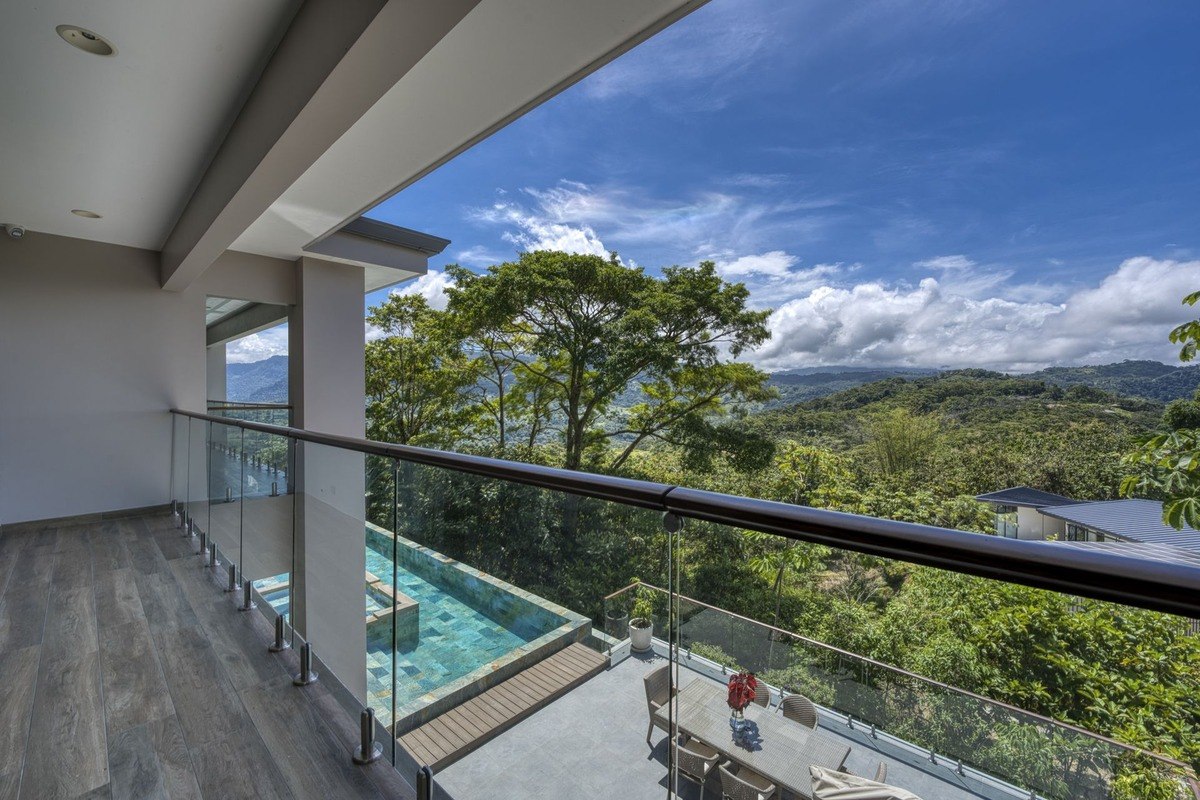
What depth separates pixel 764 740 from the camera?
736 mm

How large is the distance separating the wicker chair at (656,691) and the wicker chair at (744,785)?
0.34ft

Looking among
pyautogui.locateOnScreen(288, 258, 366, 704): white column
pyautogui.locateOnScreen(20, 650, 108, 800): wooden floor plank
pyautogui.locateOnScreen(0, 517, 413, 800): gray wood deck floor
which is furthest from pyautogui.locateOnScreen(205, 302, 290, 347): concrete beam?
pyautogui.locateOnScreen(20, 650, 108, 800): wooden floor plank

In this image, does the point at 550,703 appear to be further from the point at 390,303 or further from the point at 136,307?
the point at 390,303

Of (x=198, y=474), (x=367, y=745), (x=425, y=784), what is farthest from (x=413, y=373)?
(x=425, y=784)

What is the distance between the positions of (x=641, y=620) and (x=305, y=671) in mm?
1930

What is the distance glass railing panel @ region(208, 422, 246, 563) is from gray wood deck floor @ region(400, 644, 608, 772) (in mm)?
2474

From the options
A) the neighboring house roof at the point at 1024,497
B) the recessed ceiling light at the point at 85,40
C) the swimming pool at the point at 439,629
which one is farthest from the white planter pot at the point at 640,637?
the neighboring house roof at the point at 1024,497

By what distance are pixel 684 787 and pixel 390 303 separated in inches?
638

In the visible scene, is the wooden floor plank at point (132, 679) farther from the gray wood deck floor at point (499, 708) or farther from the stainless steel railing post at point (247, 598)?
the gray wood deck floor at point (499, 708)

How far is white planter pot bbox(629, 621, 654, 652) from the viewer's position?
909mm

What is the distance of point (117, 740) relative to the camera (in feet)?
6.26

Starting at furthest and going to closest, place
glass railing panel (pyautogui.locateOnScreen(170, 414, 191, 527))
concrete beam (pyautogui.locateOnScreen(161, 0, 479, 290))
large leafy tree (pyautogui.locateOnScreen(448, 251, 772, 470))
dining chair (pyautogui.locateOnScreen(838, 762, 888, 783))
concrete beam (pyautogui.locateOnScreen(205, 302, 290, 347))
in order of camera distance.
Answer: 1. large leafy tree (pyautogui.locateOnScreen(448, 251, 772, 470))
2. concrete beam (pyautogui.locateOnScreen(205, 302, 290, 347))
3. glass railing panel (pyautogui.locateOnScreen(170, 414, 191, 527))
4. concrete beam (pyautogui.locateOnScreen(161, 0, 479, 290))
5. dining chair (pyautogui.locateOnScreen(838, 762, 888, 783))

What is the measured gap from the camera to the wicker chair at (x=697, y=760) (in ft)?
2.64

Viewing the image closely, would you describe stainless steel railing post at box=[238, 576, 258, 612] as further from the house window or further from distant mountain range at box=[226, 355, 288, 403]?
the house window
